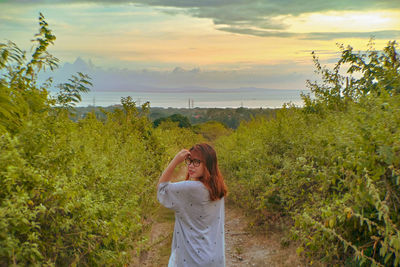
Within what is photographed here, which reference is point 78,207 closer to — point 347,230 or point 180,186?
point 180,186

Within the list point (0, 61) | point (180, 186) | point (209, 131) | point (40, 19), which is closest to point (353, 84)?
point (180, 186)

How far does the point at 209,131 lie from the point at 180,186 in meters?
60.6

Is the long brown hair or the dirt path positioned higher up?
the long brown hair

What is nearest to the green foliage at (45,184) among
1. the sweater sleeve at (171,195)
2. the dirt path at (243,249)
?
the sweater sleeve at (171,195)

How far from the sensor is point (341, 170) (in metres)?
3.82

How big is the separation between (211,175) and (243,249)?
236 inches

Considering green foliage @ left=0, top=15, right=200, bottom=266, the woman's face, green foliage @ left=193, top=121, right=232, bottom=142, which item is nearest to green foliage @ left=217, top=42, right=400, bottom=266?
the woman's face

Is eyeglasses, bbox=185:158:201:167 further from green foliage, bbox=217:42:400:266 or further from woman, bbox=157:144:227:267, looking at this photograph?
green foliage, bbox=217:42:400:266

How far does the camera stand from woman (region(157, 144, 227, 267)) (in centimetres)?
373

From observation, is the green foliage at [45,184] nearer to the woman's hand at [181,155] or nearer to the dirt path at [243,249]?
the woman's hand at [181,155]

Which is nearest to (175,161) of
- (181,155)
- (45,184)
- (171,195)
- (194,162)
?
(181,155)

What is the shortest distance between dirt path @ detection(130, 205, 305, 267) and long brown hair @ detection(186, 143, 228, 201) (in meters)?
3.56

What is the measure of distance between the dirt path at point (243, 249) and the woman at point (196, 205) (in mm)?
3243

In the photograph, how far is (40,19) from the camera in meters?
4.28
